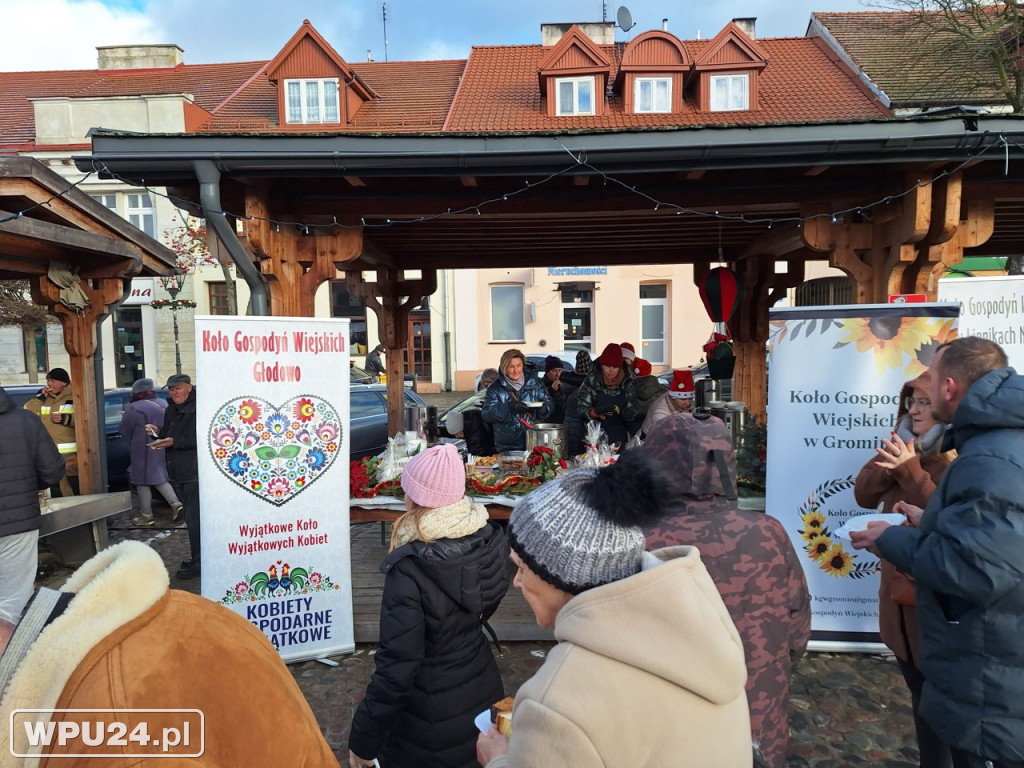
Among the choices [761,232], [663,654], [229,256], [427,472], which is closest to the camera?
A: [663,654]

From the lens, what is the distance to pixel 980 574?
1776 mm

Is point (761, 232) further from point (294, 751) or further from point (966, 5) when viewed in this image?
point (966, 5)

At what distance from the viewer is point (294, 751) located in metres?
1.06

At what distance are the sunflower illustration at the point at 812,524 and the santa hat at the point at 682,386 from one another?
166cm

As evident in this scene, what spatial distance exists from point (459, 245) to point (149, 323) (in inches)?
777

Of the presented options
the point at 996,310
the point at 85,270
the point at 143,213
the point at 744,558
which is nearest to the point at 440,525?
the point at 744,558

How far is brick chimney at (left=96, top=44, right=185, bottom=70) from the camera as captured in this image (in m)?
24.4

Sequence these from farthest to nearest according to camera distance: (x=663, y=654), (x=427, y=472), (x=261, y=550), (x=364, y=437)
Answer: (x=364, y=437) < (x=261, y=550) < (x=427, y=472) < (x=663, y=654)

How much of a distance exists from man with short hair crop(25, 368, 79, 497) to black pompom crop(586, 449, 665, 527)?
7580mm

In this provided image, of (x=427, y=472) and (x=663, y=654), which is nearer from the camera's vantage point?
(x=663, y=654)

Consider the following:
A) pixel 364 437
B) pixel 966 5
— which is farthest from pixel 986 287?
pixel 966 5

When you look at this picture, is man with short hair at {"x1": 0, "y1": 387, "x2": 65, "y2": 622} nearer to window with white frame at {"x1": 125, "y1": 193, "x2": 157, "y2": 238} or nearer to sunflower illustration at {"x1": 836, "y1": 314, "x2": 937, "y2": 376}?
sunflower illustration at {"x1": 836, "y1": 314, "x2": 937, "y2": 376}

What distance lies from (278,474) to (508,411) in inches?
102

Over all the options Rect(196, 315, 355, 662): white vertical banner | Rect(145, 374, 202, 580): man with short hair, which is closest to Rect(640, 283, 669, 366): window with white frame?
Rect(145, 374, 202, 580): man with short hair
